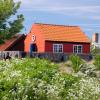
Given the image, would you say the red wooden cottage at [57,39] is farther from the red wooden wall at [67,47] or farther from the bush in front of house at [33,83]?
the bush in front of house at [33,83]

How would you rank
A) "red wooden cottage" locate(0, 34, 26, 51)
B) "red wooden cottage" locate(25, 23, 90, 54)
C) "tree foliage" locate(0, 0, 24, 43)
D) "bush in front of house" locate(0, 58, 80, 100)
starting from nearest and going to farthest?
"bush in front of house" locate(0, 58, 80, 100) → "tree foliage" locate(0, 0, 24, 43) → "red wooden cottage" locate(25, 23, 90, 54) → "red wooden cottage" locate(0, 34, 26, 51)

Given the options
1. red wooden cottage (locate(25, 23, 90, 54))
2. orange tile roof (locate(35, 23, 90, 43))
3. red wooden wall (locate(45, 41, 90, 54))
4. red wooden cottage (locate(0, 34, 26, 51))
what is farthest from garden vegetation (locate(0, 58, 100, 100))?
red wooden cottage (locate(0, 34, 26, 51))

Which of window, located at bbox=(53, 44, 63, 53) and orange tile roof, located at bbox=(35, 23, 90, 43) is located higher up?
orange tile roof, located at bbox=(35, 23, 90, 43)

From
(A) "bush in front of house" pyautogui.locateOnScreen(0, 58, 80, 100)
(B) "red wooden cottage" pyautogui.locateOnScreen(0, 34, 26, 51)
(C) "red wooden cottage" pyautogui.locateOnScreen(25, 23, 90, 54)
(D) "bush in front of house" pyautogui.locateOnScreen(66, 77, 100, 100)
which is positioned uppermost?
(A) "bush in front of house" pyautogui.locateOnScreen(0, 58, 80, 100)

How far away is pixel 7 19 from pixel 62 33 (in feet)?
56.2

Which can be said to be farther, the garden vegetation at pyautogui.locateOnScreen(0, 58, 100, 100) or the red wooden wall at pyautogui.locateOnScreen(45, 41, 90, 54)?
the red wooden wall at pyautogui.locateOnScreen(45, 41, 90, 54)

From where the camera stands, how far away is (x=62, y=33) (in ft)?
218

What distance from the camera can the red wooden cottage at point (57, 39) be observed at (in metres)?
63.4

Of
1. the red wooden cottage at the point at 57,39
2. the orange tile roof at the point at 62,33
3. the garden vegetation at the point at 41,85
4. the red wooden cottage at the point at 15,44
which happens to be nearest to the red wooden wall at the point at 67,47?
the red wooden cottage at the point at 57,39

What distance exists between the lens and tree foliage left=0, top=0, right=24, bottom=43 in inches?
1955

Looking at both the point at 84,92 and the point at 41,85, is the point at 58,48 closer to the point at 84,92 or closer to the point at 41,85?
the point at 84,92

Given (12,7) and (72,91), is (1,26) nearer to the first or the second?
(12,7)

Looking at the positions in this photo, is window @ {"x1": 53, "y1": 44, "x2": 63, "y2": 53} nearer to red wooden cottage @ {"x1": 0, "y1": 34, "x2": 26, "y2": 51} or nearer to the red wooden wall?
the red wooden wall

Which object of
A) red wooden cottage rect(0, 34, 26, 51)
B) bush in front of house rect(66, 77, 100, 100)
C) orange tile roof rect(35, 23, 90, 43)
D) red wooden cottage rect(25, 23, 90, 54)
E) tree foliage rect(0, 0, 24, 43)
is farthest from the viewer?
red wooden cottage rect(0, 34, 26, 51)
